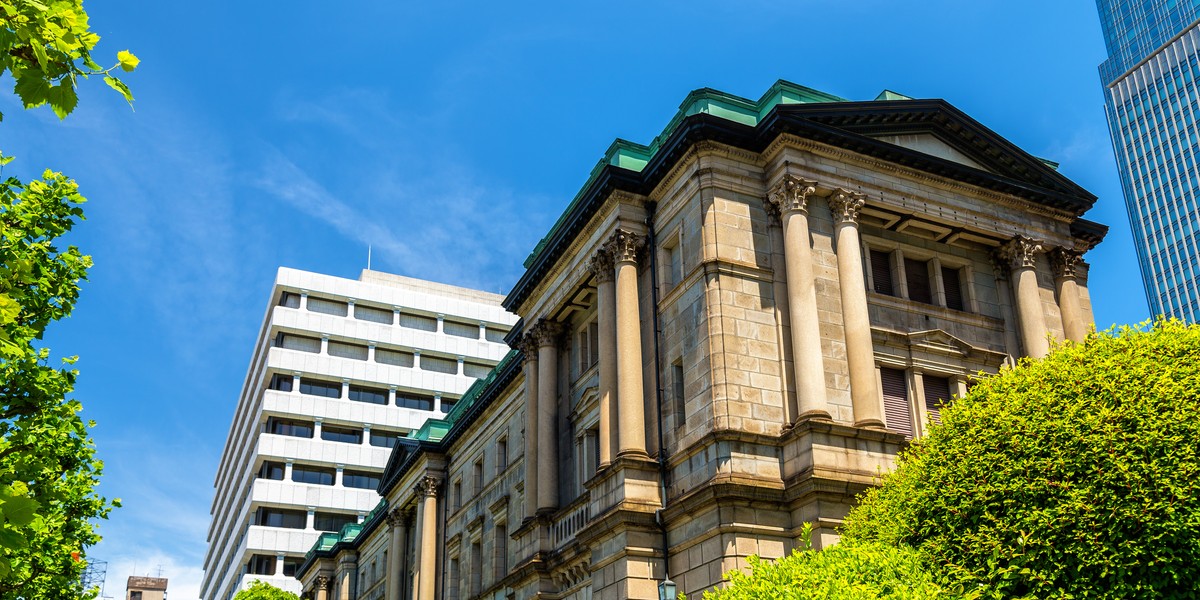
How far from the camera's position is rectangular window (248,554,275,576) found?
303ft

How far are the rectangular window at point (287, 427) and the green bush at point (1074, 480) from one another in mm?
83699

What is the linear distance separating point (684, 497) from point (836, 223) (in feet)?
30.6

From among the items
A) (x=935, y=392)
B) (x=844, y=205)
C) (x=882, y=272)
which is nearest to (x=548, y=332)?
(x=882, y=272)

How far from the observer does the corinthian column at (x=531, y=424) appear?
123 ft

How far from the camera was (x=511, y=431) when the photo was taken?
1789 inches

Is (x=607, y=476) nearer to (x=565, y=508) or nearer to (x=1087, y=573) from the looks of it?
(x=565, y=508)

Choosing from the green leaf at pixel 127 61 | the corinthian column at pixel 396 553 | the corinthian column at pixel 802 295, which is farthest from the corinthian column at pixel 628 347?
the corinthian column at pixel 396 553

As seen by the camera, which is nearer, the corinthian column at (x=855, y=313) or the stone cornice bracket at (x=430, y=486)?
the corinthian column at (x=855, y=313)

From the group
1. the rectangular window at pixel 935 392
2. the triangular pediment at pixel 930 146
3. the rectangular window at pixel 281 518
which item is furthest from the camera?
the rectangular window at pixel 281 518

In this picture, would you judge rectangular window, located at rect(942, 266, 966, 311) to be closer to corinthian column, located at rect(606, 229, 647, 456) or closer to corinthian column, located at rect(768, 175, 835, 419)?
corinthian column, located at rect(768, 175, 835, 419)

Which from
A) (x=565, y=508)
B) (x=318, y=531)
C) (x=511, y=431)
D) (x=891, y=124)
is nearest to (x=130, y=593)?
(x=318, y=531)

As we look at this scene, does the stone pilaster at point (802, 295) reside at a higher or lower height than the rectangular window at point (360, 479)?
lower

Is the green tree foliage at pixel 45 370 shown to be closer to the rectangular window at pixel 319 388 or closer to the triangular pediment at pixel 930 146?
the triangular pediment at pixel 930 146

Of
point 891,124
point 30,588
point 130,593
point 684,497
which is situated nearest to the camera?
point 30,588
